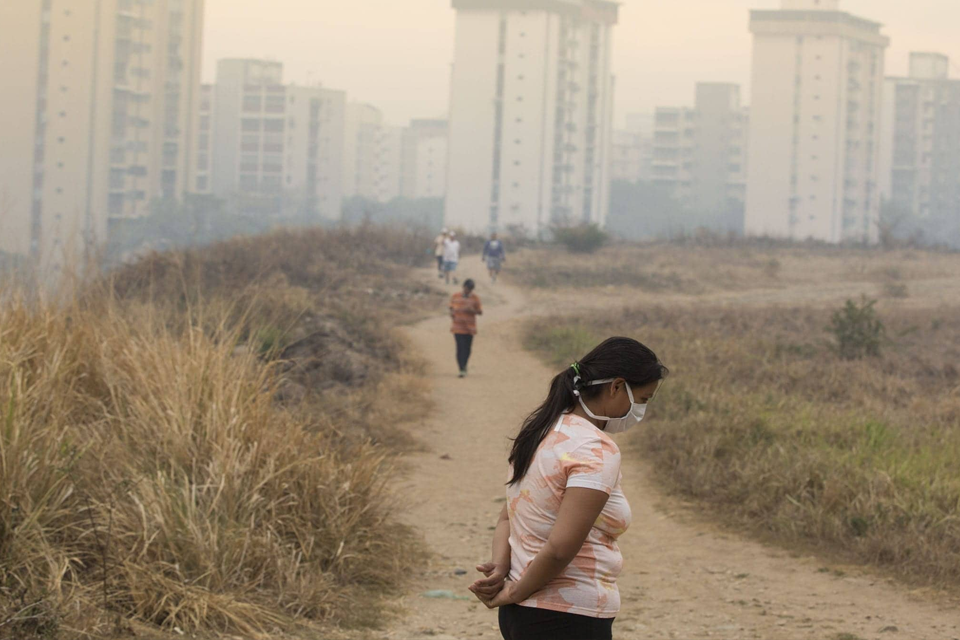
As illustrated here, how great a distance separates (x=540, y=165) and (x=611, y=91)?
14.7 meters

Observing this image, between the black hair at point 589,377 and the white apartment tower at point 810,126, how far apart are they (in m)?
84.4

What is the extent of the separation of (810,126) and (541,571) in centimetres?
8817

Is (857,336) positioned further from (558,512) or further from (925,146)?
(925,146)

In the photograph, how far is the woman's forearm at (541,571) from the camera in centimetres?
263

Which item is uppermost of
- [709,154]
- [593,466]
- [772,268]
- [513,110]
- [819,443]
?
[709,154]

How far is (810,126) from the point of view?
84.9 metres

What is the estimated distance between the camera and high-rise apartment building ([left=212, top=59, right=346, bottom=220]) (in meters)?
100

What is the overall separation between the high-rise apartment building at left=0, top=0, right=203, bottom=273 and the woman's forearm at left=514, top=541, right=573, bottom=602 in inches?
2250

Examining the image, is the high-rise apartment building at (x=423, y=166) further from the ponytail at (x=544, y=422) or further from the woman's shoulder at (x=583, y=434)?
the woman's shoulder at (x=583, y=434)

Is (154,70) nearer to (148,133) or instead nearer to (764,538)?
(148,133)

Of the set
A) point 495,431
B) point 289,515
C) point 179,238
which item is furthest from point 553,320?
point 179,238

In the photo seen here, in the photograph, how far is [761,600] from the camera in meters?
6.20

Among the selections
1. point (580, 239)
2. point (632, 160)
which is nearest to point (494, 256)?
point (580, 239)

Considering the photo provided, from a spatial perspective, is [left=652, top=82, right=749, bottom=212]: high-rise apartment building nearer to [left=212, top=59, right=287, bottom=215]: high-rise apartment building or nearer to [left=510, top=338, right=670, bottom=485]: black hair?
[left=212, top=59, right=287, bottom=215]: high-rise apartment building
